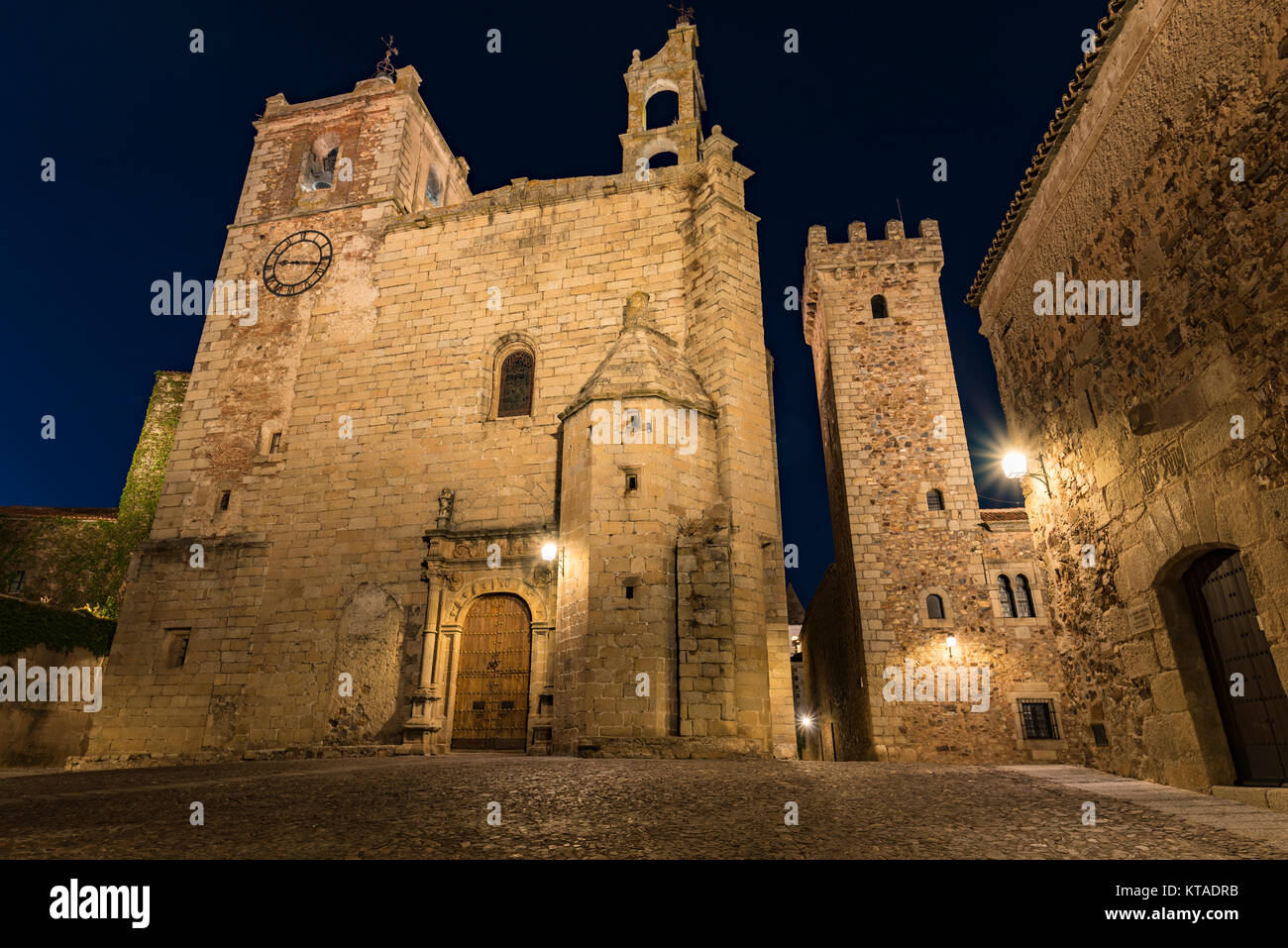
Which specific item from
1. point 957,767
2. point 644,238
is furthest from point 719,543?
point 644,238

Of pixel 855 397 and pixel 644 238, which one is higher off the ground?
pixel 644 238

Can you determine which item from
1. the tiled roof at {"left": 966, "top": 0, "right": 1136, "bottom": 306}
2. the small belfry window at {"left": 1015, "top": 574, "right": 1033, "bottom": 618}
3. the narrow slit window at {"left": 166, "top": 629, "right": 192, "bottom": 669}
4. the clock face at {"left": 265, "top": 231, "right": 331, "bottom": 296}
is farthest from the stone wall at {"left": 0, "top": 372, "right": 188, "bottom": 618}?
the small belfry window at {"left": 1015, "top": 574, "right": 1033, "bottom": 618}

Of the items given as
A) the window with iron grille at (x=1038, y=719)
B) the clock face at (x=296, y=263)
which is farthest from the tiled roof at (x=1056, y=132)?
the clock face at (x=296, y=263)

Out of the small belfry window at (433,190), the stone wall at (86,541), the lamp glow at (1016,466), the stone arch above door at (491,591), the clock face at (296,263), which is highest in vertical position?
the small belfry window at (433,190)

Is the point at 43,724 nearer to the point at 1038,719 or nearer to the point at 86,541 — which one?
the point at 86,541

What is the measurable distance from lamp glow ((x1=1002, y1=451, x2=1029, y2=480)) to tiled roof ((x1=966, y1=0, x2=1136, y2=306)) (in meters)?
2.21

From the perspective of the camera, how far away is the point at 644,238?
43.2ft

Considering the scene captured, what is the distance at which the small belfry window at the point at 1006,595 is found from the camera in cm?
1494

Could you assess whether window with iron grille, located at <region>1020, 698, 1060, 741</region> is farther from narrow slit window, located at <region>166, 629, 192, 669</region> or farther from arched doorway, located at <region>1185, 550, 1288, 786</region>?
narrow slit window, located at <region>166, 629, 192, 669</region>

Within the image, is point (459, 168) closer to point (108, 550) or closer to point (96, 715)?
point (108, 550)

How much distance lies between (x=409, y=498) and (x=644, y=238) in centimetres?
673

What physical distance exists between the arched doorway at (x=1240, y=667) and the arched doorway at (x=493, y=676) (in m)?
8.37

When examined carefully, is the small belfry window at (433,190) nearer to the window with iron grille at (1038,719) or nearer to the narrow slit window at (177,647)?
the narrow slit window at (177,647)

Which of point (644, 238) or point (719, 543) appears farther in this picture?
point (644, 238)
